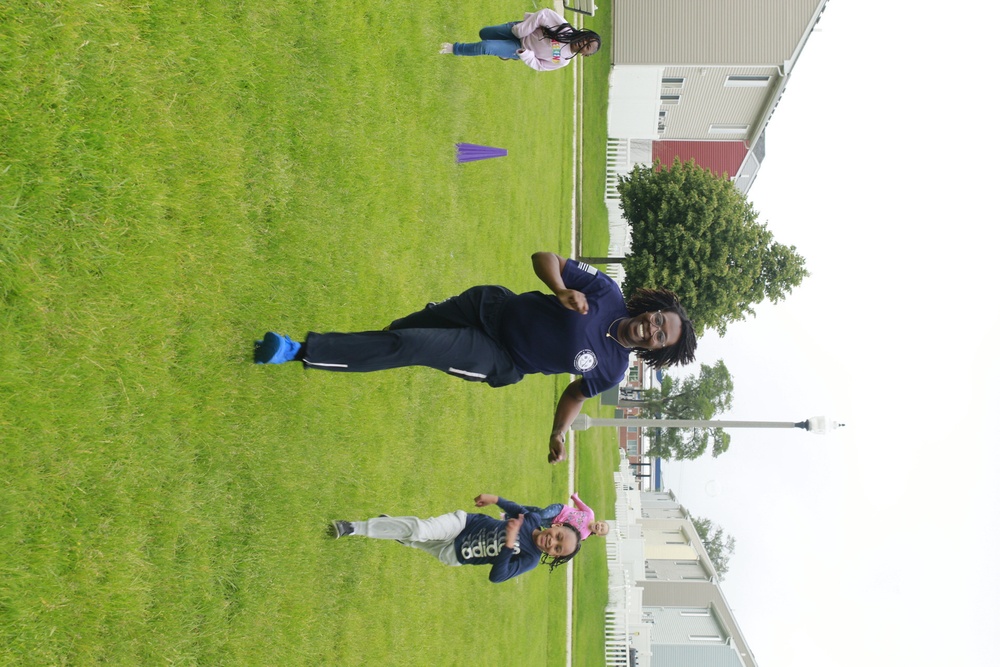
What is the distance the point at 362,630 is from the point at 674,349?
3650 mm

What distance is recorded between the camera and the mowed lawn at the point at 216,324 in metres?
3.75

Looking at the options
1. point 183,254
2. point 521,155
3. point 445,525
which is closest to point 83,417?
point 183,254

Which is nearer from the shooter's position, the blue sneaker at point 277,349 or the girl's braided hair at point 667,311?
the blue sneaker at point 277,349

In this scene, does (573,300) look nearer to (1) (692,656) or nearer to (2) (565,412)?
(2) (565,412)

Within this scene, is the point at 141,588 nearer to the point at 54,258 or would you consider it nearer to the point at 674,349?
the point at 54,258

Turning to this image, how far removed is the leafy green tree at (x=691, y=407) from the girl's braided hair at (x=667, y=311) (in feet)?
175

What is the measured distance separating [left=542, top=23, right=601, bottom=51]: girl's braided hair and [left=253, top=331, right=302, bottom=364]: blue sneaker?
537 cm

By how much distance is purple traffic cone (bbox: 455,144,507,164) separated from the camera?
9.80 m

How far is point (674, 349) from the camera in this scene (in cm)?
522

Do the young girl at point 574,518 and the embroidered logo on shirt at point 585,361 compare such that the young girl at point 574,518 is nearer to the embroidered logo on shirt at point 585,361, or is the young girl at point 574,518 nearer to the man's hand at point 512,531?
the man's hand at point 512,531

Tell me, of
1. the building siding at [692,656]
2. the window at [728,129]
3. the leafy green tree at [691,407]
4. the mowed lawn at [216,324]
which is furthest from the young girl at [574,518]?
the leafy green tree at [691,407]

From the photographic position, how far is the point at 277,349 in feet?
16.2

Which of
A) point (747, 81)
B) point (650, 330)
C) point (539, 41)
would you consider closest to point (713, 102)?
point (747, 81)

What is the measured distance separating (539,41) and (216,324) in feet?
18.4
